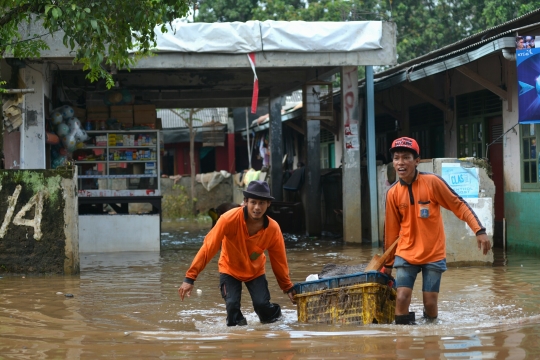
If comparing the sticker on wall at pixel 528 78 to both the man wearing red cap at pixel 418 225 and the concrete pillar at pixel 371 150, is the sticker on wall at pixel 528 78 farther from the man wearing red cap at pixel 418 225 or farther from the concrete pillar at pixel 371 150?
the man wearing red cap at pixel 418 225

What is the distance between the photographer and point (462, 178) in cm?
1159

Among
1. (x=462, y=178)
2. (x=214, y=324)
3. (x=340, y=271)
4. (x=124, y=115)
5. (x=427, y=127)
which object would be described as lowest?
(x=214, y=324)

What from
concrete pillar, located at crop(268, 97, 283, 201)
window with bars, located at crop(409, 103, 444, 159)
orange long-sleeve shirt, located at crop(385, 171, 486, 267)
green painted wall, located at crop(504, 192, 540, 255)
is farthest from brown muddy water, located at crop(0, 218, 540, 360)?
concrete pillar, located at crop(268, 97, 283, 201)

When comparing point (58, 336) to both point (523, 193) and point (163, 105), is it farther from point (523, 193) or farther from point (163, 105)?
point (163, 105)

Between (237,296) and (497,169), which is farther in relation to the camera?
(497,169)

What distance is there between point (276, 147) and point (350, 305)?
16.0 m

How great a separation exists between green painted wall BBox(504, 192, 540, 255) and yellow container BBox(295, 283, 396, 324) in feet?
23.8

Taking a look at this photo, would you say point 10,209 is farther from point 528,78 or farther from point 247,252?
point 528,78

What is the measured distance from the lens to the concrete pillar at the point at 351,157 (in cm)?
1606

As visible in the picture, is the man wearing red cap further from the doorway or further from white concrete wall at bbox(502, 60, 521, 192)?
the doorway

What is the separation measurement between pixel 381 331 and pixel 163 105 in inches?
695

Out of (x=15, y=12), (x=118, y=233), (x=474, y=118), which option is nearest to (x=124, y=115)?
(x=118, y=233)

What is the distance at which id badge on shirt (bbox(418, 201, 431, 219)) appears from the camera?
6574 millimetres

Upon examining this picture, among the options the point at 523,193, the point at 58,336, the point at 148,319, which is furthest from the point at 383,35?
the point at 58,336
